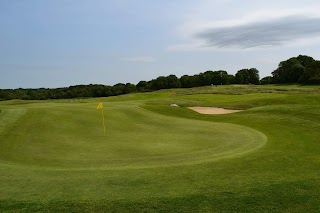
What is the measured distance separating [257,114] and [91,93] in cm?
8782

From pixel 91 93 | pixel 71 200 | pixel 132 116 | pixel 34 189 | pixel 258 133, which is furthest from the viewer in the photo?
pixel 91 93

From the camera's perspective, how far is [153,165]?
11.7 m

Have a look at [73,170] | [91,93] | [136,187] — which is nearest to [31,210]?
[136,187]

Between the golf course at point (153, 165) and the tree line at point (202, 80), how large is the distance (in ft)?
238

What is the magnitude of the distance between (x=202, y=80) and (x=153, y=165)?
11858 cm

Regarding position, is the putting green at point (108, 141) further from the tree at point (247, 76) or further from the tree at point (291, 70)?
the tree at point (247, 76)

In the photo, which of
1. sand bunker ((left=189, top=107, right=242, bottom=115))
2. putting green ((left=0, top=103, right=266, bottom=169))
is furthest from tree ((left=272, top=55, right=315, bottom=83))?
putting green ((left=0, top=103, right=266, bottom=169))

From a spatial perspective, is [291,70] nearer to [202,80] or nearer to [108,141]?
[202,80]

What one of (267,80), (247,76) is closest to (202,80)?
(247,76)

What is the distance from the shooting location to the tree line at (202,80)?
92.1 meters

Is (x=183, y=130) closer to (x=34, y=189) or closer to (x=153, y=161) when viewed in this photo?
(x=153, y=161)

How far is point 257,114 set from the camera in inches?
1057

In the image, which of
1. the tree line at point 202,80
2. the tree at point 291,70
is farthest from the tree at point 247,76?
the tree at point 291,70

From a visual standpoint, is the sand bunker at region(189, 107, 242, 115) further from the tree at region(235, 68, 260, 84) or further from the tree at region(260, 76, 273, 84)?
the tree at region(235, 68, 260, 84)
